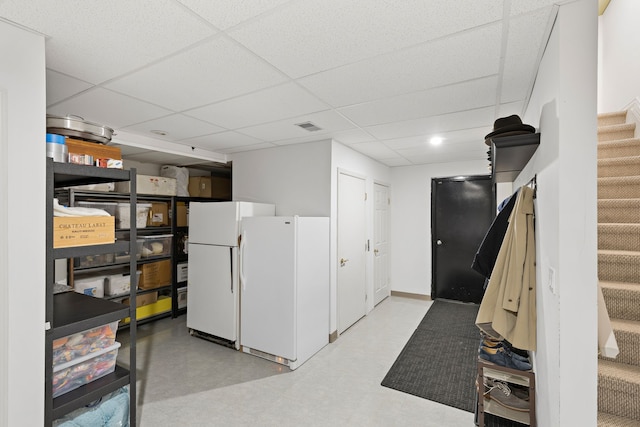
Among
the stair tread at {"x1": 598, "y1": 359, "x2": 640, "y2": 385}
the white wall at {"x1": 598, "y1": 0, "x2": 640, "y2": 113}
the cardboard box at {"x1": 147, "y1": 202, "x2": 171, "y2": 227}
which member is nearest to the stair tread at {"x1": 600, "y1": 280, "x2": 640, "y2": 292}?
the stair tread at {"x1": 598, "y1": 359, "x2": 640, "y2": 385}

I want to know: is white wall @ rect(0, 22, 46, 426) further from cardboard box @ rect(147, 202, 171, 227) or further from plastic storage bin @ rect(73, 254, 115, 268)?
cardboard box @ rect(147, 202, 171, 227)

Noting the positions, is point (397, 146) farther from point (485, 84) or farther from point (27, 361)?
point (27, 361)

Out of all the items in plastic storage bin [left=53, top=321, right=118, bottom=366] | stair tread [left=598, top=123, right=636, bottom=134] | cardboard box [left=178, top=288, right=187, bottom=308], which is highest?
stair tread [left=598, top=123, right=636, bottom=134]

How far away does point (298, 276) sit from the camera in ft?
9.82

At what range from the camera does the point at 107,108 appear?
247 cm

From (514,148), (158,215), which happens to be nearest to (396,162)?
(514,148)

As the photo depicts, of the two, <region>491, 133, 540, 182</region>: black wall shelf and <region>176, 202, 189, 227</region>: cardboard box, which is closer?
<region>491, 133, 540, 182</region>: black wall shelf

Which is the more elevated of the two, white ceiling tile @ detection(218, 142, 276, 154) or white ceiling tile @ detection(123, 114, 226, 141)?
white ceiling tile @ detection(123, 114, 226, 141)

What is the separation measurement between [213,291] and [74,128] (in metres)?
2.31

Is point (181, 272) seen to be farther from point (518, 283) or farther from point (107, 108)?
point (518, 283)

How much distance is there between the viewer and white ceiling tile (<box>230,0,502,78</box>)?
1269mm

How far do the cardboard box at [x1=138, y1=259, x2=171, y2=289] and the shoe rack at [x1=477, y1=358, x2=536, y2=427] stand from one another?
403cm

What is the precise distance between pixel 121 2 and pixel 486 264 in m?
2.60

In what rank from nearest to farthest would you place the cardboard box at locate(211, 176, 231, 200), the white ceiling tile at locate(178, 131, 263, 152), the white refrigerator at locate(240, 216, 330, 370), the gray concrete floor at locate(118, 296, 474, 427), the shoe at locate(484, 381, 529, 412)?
the shoe at locate(484, 381, 529, 412), the gray concrete floor at locate(118, 296, 474, 427), the white refrigerator at locate(240, 216, 330, 370), the white ceiling tile at locate(178, 131, 263, 152), the cardboard box at locate(211, 176, 231, 200)
